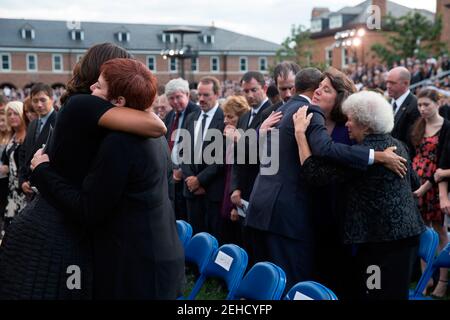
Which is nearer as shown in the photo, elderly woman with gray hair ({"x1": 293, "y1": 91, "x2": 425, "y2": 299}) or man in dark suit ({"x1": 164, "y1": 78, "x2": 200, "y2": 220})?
elderly woman with gray hair ({"x1": 293, "y1": 91, "x2": 425, "y2": 299})

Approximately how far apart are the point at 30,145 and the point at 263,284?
3350 millimetres

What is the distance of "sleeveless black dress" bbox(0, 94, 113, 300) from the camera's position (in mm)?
2303

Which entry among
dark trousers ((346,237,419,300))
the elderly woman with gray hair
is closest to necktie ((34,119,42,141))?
the elderly woman with gray hair

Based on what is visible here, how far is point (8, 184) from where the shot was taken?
631cm

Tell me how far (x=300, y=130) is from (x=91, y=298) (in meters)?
1.57

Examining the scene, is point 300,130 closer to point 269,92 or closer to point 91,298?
point 91,298

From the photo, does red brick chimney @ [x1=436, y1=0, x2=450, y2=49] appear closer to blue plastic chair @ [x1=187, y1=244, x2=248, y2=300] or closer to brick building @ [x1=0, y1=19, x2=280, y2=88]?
brick building @ [x1=0, y1=19, x2=280, y2=88]

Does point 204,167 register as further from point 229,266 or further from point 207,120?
point 229,266

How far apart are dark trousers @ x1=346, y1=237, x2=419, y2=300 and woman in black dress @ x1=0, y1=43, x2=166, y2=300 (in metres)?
1.56

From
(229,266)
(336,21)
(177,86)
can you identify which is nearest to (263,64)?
(336,21)

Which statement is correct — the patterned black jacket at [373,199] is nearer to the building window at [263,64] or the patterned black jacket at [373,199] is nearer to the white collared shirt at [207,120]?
the white collared shirt at [207,120]

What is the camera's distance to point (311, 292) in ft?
8.37

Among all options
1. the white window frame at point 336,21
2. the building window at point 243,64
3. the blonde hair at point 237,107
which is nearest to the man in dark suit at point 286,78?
the blonde hair at point 237,107
